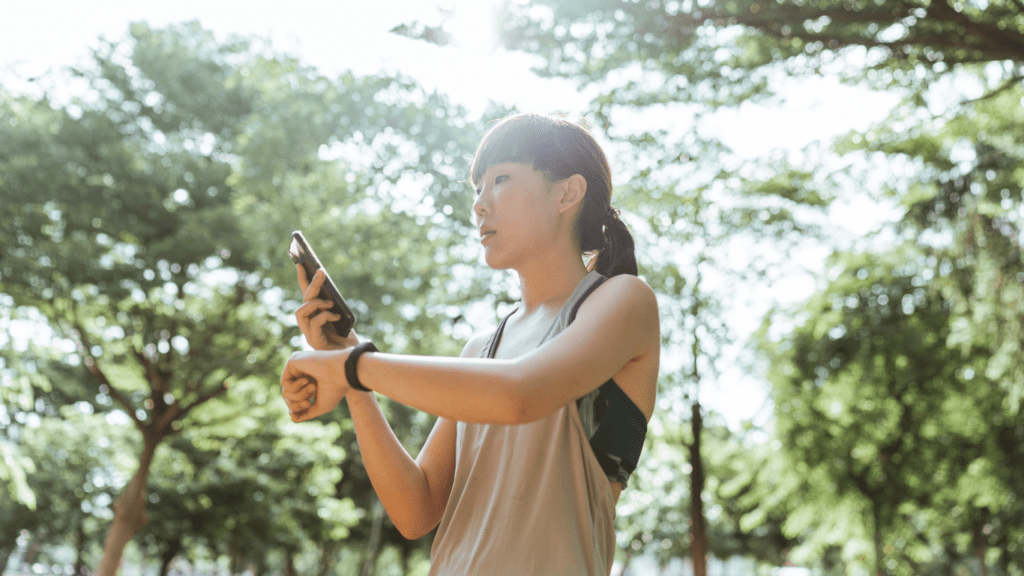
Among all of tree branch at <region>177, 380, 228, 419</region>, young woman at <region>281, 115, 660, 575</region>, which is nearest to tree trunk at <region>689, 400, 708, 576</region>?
tree branch at <region>177, 380, 228, 419</region>

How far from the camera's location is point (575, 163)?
176 centimetres

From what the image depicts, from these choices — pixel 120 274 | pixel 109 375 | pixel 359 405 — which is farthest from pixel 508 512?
pixel 109 375

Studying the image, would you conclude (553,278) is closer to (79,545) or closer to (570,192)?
(570,192)

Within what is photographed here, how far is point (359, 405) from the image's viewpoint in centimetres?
168

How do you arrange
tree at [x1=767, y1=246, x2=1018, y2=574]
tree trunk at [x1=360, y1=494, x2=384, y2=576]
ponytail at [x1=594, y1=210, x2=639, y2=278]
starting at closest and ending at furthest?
ponytail at [x1=594, y1=210, x2=639, y2=278], tree at [x1=767, y1=246, x2=1018, y2=574], tree trunk at [x1=360, y1=494, x2=384, y2=576]

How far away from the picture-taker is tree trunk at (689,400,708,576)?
42.9 feet

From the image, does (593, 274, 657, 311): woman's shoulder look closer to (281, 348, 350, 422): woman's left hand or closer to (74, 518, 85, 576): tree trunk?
(281, 348, 350, 422): woman's left hand

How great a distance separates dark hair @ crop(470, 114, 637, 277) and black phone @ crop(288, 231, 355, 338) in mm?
427

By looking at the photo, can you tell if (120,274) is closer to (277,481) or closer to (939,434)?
(277,481)

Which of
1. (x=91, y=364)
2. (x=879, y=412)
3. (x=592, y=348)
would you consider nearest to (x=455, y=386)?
(x=592, y=348)

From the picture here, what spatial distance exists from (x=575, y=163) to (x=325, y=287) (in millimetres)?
614

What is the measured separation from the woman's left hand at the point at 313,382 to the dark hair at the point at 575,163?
0.61m

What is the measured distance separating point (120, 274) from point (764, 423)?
46.9 ft

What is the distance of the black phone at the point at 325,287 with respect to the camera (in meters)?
1.60
